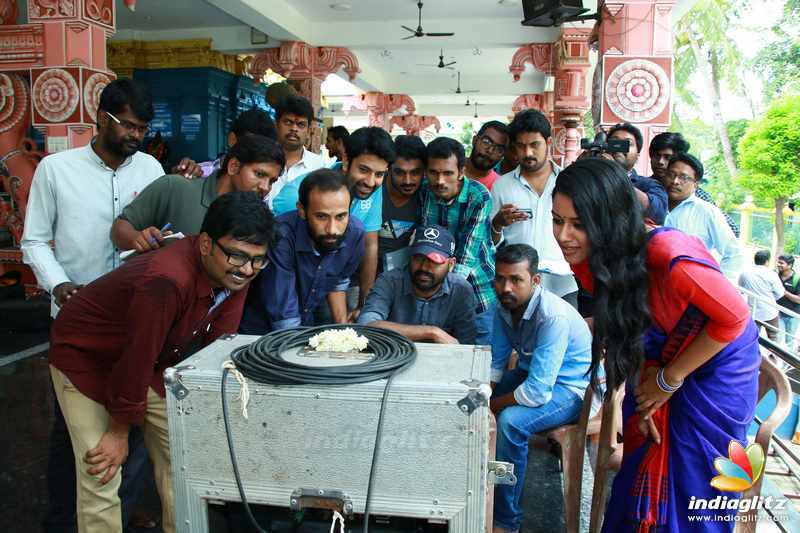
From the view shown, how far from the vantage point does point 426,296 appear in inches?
112

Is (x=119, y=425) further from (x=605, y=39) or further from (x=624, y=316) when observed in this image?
(x=605, y=39)

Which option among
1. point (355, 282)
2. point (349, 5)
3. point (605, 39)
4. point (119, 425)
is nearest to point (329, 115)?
point (349, 5)

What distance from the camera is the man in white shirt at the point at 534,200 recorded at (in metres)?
3.43

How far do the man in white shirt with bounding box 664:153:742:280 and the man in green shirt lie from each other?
232 centimetres

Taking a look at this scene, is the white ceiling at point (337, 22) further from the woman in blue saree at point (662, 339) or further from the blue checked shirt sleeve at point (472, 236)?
the woman in blue saree at point (662, 339)

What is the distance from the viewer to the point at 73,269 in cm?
266

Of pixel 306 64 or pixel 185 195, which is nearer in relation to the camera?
pixel 185 195

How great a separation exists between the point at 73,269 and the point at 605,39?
4436 millimetres

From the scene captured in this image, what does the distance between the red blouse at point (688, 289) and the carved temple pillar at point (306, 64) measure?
885 centimetres

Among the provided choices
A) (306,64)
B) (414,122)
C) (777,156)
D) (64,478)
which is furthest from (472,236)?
(414,122)

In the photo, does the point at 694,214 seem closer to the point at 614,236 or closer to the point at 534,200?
the point at 534,200

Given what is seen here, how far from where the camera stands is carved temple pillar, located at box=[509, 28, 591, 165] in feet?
→ 30.9

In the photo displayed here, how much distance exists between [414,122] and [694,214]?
53.8 feet

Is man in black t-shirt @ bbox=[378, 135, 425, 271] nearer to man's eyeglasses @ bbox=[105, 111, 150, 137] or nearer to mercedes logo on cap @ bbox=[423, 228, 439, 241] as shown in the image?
mercedes logo on cap @ bbox=[423, 228, 439, 241]
